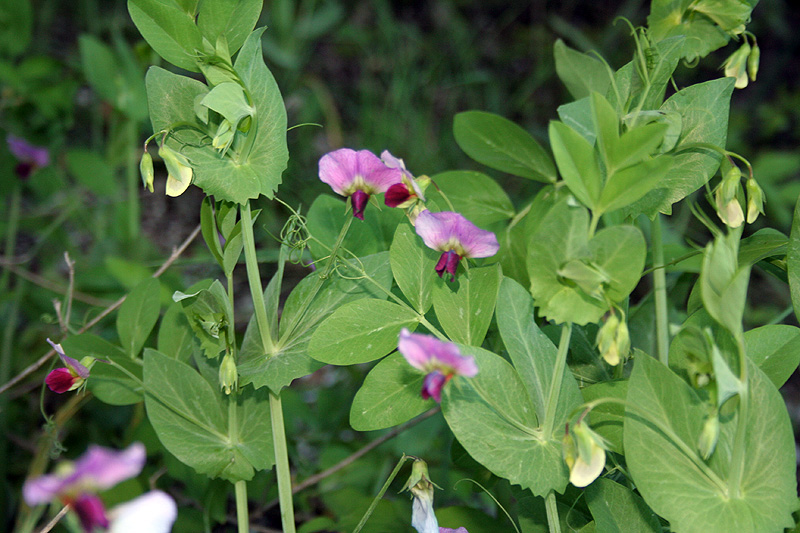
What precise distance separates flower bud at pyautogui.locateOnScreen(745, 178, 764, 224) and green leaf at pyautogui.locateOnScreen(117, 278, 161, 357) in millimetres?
668

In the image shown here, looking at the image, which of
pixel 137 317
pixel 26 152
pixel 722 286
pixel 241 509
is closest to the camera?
pixel 722 286

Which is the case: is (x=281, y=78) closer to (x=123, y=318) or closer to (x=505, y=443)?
(x=123, y=318)

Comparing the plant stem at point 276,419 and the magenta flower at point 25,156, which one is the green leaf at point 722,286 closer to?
the plant stem at point 276,419

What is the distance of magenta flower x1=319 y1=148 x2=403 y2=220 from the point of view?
0.63 m

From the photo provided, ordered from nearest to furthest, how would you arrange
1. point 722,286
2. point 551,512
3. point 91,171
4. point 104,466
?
point 104,466
point 722,286
point 551,512
point 91,171

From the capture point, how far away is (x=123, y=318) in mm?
816

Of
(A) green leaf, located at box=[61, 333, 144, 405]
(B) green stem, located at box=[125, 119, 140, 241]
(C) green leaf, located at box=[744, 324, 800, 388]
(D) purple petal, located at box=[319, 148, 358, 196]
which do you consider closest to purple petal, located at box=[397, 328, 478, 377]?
(D) purple petal, located at box=[319, 148, 358, 196]

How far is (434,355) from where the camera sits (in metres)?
0.50

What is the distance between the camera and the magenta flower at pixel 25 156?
1426 millimetres

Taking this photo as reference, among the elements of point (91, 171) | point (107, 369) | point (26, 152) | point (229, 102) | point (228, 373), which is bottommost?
point (91, 171)

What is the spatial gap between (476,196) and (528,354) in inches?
12.6

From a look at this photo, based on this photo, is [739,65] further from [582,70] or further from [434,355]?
[434,355]

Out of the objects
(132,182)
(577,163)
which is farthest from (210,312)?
(132,182)

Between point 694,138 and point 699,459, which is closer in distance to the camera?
point 699,459
